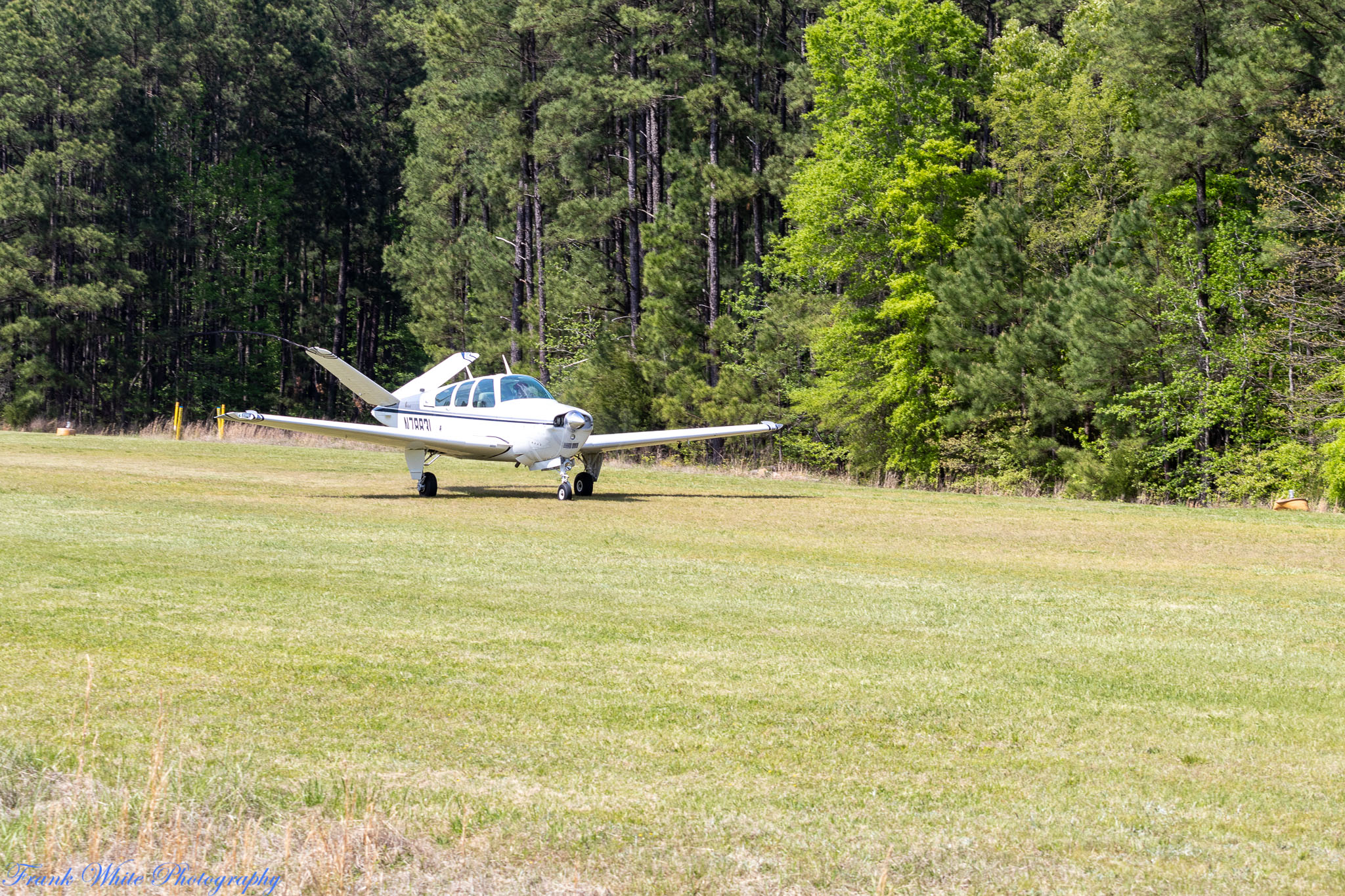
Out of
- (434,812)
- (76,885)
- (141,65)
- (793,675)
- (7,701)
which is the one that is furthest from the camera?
(141,65)

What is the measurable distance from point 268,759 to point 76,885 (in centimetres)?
161

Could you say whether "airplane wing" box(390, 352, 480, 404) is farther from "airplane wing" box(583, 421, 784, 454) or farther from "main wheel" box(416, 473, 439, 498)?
"airplane wing" box(583, 421, 784, 454)

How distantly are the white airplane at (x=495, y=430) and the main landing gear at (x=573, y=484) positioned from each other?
0.06ft

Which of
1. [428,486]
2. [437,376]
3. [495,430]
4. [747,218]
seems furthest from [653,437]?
[747,218]

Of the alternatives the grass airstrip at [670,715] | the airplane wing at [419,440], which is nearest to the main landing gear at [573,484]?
the airplane wing at [419,440]

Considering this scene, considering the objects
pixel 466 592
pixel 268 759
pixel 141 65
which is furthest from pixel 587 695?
pixel 141 65

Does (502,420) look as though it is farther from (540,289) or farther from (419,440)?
(540,289)

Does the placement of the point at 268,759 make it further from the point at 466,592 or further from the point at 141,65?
the point at 141,65

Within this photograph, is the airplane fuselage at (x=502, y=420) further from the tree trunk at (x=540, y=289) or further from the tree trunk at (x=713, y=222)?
the tree trunk at (x=540, y=289)

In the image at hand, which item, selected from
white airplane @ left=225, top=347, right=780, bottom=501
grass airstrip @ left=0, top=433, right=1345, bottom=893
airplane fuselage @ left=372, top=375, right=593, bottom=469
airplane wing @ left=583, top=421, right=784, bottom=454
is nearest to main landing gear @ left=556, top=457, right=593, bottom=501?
white airplane @ left=225, top=347, right=780, bottom=501

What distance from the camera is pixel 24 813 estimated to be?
5.14 meters

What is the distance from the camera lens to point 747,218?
52.1 metres

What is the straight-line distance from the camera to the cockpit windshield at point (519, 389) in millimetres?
24359

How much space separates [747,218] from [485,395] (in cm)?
2953
